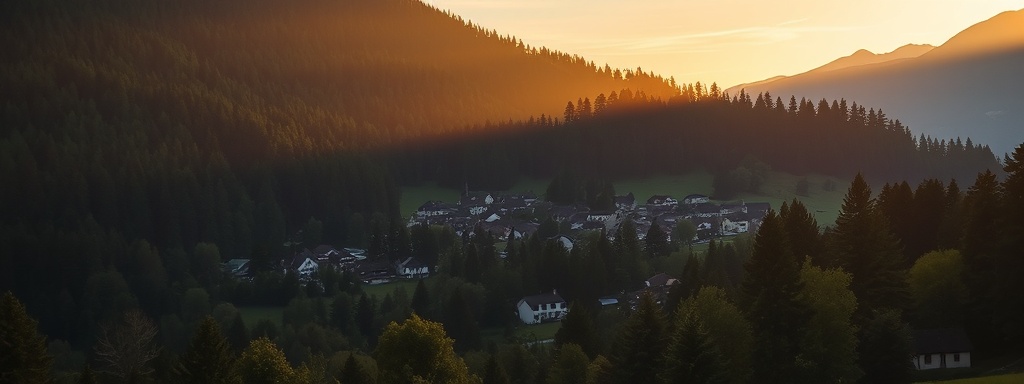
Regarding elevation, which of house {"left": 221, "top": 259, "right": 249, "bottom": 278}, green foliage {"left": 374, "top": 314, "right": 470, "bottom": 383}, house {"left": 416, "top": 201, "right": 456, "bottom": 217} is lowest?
house {"left": 221, "top": 259, "right": 249, "bottom": 278}

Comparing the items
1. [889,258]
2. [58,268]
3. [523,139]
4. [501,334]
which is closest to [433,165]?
[523,139]

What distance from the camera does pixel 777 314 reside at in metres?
38.0

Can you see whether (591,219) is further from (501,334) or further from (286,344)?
(286,344)

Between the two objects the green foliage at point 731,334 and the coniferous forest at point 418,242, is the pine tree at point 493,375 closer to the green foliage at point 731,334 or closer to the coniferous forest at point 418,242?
the coniferous forest at point 418,242

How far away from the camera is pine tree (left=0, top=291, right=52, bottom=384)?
37.2m

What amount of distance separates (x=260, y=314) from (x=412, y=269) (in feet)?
61.4

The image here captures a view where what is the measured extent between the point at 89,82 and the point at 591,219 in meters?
86.2

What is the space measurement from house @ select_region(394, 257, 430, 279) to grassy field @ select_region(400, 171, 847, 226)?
128ft

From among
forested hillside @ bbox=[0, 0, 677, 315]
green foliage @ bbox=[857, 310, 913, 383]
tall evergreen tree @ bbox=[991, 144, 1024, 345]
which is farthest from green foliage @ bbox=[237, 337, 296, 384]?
forested hillside @ bbox=[0, 0, 677, 315]

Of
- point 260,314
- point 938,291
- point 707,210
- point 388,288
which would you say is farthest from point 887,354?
point 707,210

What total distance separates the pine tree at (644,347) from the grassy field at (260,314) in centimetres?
5776

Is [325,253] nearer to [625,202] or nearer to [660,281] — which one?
[625,202]

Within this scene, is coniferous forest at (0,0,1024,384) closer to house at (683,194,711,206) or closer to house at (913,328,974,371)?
house at (913,328,974,371)

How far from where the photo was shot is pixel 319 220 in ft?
488
